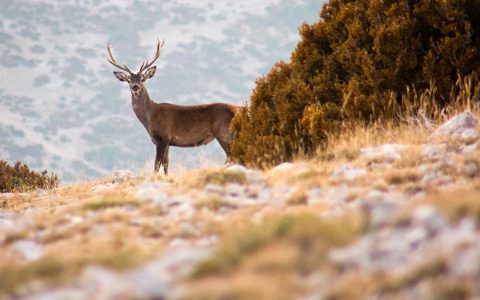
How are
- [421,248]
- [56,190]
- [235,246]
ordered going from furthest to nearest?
[56,190], [235,246], [421,248]

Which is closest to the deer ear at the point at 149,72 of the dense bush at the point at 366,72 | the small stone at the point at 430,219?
the dense bush at the point at 366,72

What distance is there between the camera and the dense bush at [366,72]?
38.3 ft

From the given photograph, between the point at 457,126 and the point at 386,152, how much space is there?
44.9 inches

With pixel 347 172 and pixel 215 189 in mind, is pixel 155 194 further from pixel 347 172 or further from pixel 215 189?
pixel 347 172

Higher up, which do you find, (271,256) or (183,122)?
(183,122)

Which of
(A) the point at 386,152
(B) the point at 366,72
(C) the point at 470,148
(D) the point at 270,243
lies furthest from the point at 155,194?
(B) the point at 366,72

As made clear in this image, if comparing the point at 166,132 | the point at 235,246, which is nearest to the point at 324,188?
the point at 235,246

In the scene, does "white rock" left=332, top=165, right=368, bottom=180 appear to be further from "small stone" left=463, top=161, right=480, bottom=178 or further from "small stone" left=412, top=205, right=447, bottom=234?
"small stone" left=412, top=205, right=447, bottom=234

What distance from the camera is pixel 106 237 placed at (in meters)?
6.08

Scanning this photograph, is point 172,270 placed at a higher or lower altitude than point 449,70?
lower

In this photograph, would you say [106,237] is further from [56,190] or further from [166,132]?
[166,132]

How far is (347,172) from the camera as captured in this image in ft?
27.0

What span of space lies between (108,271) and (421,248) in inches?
74.5

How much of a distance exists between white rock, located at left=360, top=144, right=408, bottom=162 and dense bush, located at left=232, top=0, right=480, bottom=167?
1.86 m
